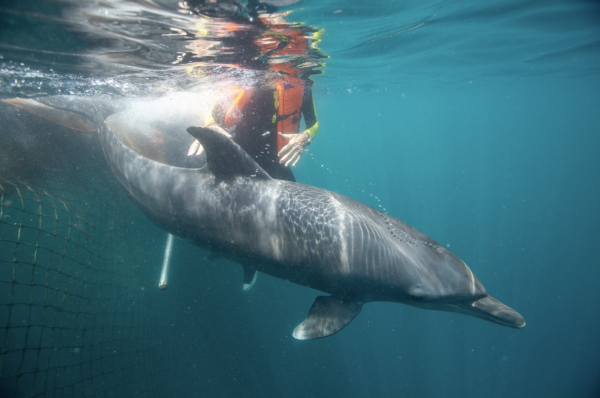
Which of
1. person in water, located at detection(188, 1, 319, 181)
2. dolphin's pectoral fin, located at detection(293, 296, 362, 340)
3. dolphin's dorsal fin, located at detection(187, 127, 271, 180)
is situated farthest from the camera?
person in water, located at detection(188, 1, 319, 181)

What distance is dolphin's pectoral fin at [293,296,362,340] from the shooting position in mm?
3820

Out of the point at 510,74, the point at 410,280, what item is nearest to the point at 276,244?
the point at 410,280

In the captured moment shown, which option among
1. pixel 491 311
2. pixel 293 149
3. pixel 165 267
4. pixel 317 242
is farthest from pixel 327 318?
pixel 165 267

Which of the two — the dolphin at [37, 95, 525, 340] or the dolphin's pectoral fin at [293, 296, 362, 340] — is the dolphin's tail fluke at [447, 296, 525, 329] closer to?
the dolphin at [37, 95, 525, 340]

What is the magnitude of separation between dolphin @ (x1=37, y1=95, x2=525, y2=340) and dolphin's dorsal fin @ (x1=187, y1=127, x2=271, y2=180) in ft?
0.04

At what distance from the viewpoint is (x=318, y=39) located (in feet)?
27.5

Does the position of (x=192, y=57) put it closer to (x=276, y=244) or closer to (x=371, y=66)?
(x=276, y=244)

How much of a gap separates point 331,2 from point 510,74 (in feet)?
66.9

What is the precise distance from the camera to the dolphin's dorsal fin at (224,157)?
339cm

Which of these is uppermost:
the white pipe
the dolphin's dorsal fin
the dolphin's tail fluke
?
the dolphin's dorsal fin

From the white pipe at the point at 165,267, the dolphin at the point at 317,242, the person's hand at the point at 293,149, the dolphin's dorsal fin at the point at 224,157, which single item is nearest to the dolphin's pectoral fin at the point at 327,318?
the dolphin at the point at 317,242

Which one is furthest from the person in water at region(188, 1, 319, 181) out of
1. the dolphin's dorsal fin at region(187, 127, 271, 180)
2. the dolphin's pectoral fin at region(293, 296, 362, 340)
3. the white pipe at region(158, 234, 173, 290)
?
the dolphin's pectoral fin at region(293, 296, 362, 340)

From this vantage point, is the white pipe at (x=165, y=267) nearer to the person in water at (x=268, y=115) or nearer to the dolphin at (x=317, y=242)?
the dolphin at (x=317, y=242)

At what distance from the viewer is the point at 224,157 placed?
3643 millimetres
